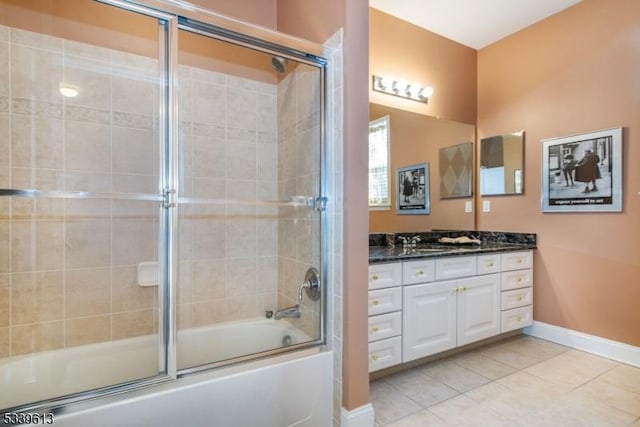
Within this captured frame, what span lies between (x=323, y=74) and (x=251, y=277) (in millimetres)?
1399

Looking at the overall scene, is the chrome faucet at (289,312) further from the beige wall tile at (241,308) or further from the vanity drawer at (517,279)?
the vanity drawer at (517,279)

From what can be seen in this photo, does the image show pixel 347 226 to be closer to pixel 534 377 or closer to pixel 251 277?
pixel 251 277

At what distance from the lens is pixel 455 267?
2.32 m

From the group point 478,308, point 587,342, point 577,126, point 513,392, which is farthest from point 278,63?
point 587,342

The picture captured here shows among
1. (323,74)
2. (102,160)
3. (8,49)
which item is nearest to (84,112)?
(102,160)

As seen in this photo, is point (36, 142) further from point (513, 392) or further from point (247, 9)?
point (513, 392)

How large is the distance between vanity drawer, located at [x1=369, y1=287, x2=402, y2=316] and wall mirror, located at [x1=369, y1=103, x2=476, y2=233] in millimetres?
722

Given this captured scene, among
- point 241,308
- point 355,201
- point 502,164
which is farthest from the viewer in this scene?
point 502,164

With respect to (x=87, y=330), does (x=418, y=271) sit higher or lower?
higher

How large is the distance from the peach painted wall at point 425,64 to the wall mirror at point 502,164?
343 millimetres

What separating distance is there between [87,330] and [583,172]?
3.52 m

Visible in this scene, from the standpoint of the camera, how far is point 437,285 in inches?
87.4

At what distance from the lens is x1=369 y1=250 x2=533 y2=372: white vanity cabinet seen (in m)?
1.99

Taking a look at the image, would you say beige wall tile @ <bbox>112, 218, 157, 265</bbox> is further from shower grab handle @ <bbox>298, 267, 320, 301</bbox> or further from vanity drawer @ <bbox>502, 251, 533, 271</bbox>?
vanity drawer @ <bbox>502, 251, 533, 271</bbox>
